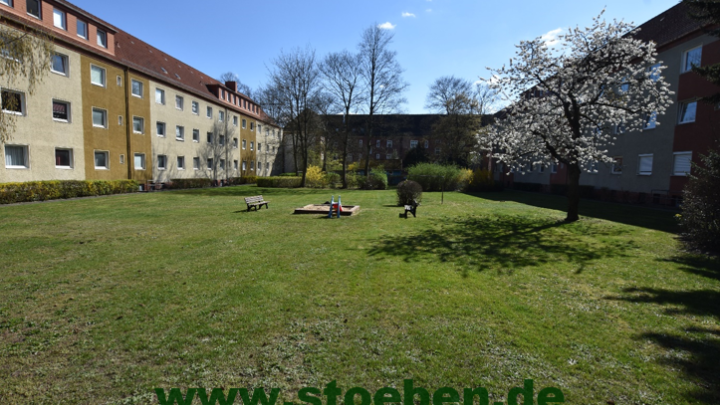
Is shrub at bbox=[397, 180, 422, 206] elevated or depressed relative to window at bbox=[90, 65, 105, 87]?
depressed

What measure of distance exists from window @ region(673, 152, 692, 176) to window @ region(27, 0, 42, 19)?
36.6 metres

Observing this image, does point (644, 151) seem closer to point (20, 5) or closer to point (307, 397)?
point (307, 397)

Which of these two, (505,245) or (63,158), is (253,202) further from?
(63,158)

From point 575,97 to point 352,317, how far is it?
42.8 ft

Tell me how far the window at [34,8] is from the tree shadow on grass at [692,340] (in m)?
29.8

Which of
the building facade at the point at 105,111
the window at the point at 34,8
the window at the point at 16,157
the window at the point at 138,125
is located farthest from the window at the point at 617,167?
the window at the point at 34,8

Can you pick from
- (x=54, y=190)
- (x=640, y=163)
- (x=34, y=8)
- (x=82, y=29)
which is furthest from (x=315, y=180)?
(x=640, y=163)

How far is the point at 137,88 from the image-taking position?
28.2 metres

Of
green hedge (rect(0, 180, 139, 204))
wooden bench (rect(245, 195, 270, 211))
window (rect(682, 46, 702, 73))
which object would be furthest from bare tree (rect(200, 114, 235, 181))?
window (rect(682, 46, 702, 73))

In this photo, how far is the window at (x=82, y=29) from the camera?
23422 mm

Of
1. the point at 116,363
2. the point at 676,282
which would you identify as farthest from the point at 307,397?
the point at 676,282

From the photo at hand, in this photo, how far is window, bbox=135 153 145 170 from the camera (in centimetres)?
2827

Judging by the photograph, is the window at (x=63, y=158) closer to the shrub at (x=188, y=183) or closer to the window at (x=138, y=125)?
the window at (x=138, y=125)

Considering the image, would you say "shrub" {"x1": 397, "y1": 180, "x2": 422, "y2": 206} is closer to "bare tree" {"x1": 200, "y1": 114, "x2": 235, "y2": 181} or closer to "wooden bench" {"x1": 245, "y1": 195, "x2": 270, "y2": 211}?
"wooden bench" {"x1": 245, "y1": 195, "x2": 270, "y2": 211}
